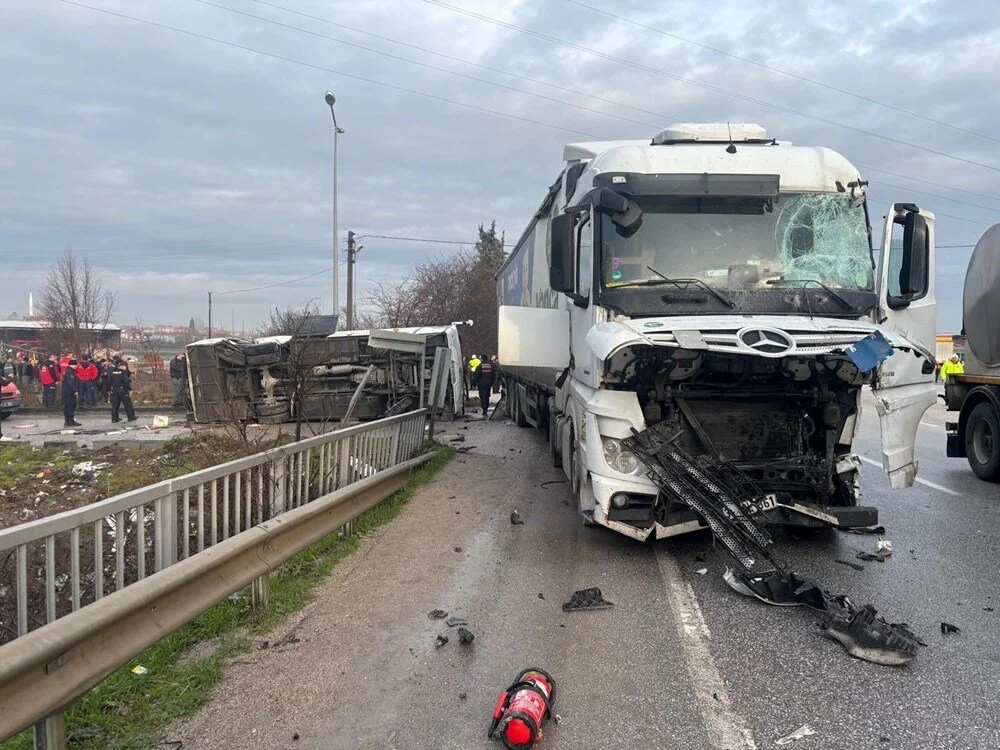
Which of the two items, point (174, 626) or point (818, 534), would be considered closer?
point (174, 626)

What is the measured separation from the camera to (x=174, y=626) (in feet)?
11.2

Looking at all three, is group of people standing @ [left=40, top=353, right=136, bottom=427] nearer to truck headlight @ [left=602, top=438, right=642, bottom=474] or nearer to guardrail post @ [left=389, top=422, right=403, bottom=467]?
guardrail post @ [left=389, top=422, right=403, bottom=467]

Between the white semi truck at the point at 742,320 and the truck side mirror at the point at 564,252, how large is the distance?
0.05ft

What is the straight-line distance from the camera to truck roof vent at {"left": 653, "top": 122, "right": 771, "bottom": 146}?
7.23 m

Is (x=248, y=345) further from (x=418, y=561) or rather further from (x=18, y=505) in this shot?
(x=418, y=561)

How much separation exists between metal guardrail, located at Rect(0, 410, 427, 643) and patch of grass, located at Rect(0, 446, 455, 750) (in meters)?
0.45

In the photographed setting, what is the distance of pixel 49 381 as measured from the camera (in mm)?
22828

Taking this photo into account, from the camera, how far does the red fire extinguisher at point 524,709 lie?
3160mm

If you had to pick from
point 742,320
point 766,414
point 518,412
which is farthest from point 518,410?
point 742,320

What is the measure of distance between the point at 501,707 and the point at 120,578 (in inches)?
71.8

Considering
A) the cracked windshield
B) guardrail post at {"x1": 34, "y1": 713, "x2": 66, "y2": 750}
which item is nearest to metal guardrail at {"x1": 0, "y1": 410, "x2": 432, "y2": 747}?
guardrail post at {"x1": 34, "y1": 713, "x2": 66, "y2": 750}

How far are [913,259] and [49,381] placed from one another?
23967 millimetres

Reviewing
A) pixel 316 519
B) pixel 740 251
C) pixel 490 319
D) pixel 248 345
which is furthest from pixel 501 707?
pixel 490 319

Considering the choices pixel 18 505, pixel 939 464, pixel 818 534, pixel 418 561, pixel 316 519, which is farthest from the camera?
pixel 939 464
